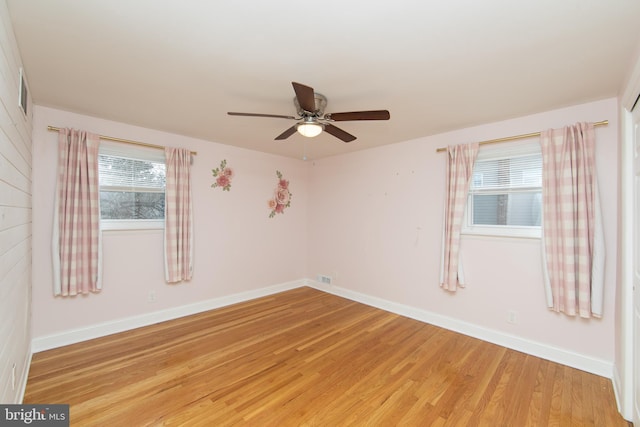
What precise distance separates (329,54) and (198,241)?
9.88 ft

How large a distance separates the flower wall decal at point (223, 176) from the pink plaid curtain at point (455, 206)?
9.86 feet

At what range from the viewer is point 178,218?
3465 millimetres

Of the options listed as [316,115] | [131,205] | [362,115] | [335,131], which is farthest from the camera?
[131,205]

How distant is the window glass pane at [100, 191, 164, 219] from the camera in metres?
3.08

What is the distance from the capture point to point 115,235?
3.10 m

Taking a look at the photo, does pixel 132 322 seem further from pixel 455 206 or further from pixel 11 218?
pixel 455 206

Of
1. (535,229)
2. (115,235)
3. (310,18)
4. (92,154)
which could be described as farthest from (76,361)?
(535,229)

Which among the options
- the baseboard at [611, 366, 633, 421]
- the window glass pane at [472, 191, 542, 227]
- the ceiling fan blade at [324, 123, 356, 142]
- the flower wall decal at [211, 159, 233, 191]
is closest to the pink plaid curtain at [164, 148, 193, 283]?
the flower wall decal at [211, 159, 233, 191]

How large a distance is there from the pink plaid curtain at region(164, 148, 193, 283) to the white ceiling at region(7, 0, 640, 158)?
2.52 feet

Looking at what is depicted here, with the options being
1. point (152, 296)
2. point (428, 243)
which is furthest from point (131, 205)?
point (428, 243)

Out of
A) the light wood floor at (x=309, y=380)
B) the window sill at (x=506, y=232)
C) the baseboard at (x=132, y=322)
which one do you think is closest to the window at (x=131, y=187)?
the baseboard at (x=132, y=322)

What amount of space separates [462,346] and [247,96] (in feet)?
10.8

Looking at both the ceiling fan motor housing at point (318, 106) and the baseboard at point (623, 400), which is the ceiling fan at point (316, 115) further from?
the baseboard at point (623, 400)
